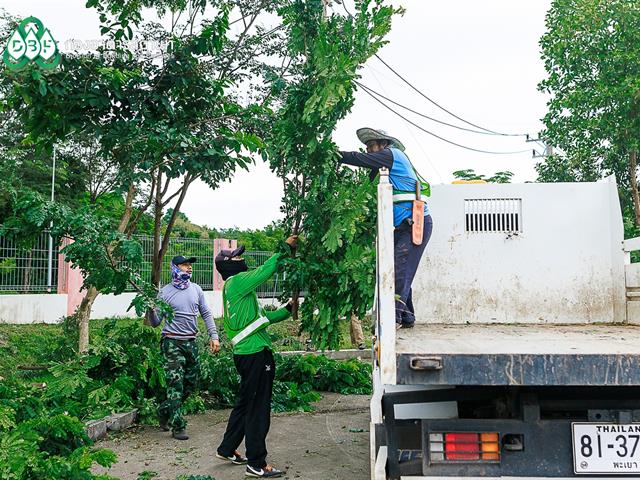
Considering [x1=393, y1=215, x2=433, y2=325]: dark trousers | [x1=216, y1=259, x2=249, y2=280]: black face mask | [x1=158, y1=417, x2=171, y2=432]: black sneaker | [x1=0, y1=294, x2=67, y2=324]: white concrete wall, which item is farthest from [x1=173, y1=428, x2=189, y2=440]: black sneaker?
[x1=0, y1=294, x2=67, y2=324]: white concrete wall

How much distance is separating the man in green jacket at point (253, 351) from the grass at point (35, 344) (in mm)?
733

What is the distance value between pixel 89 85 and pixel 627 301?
16.7 feet

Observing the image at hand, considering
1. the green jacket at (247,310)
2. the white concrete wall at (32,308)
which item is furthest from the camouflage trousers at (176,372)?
the white concrete wall at (32,308)

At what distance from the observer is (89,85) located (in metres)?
6.48

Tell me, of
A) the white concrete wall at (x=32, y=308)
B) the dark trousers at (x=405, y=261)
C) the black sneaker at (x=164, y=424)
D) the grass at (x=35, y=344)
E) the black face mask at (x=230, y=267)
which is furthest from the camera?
the white concrete wall at (x=32, y=308)

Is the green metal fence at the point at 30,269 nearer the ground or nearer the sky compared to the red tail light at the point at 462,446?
nearer the sky

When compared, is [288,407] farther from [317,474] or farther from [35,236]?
[35,236]

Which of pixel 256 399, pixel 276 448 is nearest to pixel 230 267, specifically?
pixel 256 399

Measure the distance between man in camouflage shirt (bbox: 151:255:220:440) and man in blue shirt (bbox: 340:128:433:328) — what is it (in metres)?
2.45

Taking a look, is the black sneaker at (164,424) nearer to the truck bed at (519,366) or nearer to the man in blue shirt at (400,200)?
the man in blue shirt at (400,200)

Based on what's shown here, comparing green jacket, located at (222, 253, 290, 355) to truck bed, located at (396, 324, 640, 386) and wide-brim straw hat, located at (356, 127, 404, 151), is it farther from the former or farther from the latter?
truck bed, located at (396, 324, 640, 386)

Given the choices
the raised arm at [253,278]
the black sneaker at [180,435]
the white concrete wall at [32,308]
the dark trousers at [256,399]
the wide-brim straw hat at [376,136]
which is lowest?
the black sneaker at [180,435]

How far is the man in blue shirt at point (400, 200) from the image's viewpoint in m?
4.76

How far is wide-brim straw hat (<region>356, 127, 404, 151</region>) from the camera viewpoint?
17.3ft
